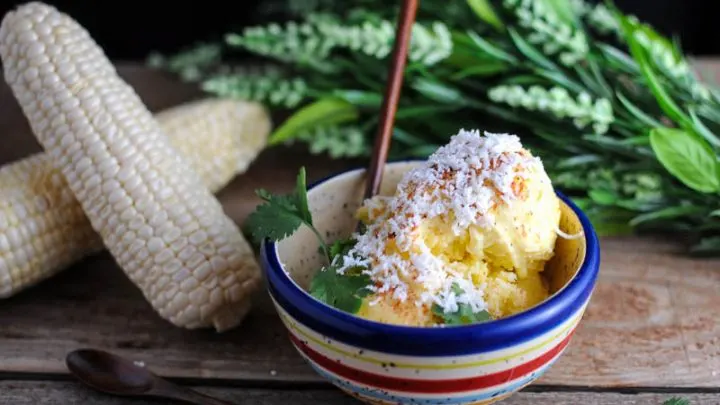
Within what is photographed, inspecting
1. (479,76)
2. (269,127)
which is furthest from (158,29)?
(479,76)

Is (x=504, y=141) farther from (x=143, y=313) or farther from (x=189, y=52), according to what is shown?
(x=189, y=52)

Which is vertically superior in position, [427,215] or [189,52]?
[427,215]

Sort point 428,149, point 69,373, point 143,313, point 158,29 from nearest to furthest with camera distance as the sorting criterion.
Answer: point 69,373, point 143,313, point 428,149, point 158,29

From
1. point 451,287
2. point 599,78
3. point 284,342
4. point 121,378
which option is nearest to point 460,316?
point 451,287

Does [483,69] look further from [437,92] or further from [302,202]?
[302,202]

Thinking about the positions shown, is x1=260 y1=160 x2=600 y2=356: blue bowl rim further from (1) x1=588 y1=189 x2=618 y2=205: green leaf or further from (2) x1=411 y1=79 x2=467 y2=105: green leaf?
(2) x1=411 y1=79 x2=467 y2=105: green leaf

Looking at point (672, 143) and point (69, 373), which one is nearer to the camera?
point (69, 373)
